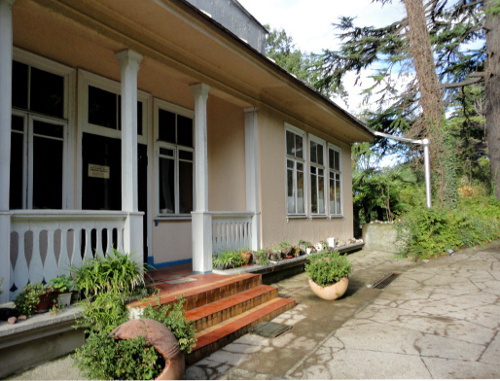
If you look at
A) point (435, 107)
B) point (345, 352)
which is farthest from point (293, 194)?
point (435, 107)

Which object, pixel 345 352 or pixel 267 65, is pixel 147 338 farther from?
pixel 267 65

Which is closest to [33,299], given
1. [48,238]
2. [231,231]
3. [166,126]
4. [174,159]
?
[48,238]

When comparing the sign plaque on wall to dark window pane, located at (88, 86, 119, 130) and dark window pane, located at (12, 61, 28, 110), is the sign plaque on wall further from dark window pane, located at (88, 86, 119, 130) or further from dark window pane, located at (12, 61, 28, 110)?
dark window pane, located at (12, 61, 28, 110)

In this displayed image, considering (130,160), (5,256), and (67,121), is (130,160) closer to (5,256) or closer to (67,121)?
(67,121)

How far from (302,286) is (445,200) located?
7220 mm

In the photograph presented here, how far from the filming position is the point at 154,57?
16.1ft

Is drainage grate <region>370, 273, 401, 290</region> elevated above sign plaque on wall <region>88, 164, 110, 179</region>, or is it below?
below

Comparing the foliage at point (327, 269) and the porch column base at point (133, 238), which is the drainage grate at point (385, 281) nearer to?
the foliage at point (327, 269)

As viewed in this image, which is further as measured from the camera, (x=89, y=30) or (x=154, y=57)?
(x=154, y=57)

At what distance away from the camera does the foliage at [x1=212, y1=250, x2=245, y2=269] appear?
5598 millimetres

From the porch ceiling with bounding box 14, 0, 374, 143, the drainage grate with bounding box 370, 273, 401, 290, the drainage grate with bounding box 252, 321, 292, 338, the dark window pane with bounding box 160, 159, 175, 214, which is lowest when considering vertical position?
the drainage grate with bounding box 370, 273, 401, 290

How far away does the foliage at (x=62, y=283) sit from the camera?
3.40m

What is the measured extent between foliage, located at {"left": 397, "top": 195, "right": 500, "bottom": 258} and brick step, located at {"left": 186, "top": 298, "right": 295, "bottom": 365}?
5.68 meters

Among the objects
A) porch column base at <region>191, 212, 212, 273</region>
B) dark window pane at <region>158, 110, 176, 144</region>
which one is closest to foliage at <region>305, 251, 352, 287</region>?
porch column base at <region>191, 212, 212, 273</region>
